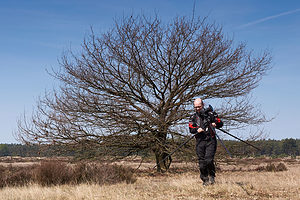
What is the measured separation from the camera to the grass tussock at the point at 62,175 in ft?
31.2

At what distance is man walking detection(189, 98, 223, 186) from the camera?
7906 mm

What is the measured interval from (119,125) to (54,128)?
2808 mm

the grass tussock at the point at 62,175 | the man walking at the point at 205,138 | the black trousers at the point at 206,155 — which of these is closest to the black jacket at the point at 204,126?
the man walking at the point at 205,138

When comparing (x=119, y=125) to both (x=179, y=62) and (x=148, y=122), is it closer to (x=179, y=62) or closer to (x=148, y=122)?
(x=148, y=122)

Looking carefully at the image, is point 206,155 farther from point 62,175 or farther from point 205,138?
point 62,175

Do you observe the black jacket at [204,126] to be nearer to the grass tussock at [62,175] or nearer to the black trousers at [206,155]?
the black trousers at [206,155]

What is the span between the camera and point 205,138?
8.03 m

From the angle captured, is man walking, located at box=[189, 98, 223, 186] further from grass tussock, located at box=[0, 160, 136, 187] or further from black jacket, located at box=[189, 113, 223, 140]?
grass tussock, located at box=[0, 160, 136, 187]

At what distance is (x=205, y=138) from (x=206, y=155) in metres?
0.41

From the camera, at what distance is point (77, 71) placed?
1505cm

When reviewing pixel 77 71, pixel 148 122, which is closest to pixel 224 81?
pixel 148 122

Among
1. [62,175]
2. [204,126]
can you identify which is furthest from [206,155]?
[62,175]

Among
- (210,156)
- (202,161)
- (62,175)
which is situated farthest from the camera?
(62,175)

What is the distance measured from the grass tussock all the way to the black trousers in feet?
9.49
